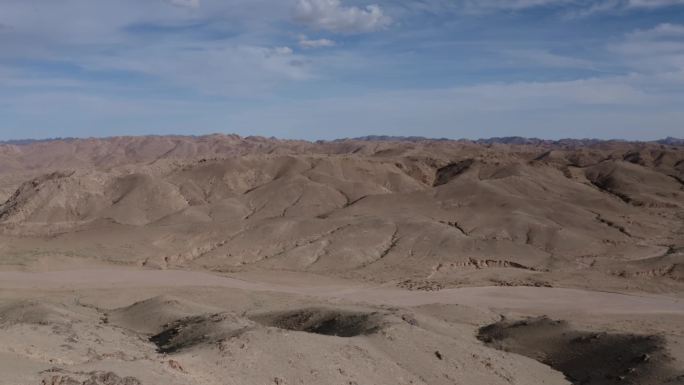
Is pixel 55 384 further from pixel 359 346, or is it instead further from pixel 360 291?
pixel 360 291

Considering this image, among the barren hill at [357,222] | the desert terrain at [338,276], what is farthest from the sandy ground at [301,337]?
the barren hill at [357,222]

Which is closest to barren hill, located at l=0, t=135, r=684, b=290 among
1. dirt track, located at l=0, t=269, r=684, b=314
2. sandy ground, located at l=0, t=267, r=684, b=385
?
dirt track, located at l=0, t=269, r=684, b=314

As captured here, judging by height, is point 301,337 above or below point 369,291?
above

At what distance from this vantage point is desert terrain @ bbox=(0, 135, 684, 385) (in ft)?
59.1

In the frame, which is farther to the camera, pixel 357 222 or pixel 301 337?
pixel 357 222

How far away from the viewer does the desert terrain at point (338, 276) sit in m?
18.0

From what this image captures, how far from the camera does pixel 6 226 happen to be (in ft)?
185

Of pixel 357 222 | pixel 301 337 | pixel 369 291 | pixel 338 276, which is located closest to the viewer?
pixel 301 337

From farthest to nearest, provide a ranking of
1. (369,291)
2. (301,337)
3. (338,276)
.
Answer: (338,276), (369,291), (301,337)

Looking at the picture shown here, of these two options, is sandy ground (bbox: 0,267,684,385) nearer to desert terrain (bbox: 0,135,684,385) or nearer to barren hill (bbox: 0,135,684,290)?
desert terrain (bbox: 0,135,684,385)

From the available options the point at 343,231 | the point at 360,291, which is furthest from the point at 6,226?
the point at 360,291

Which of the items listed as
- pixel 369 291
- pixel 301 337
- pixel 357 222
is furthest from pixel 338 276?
pixel 301 337

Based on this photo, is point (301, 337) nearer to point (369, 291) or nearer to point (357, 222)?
point (369, 291)

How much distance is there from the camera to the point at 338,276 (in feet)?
136
